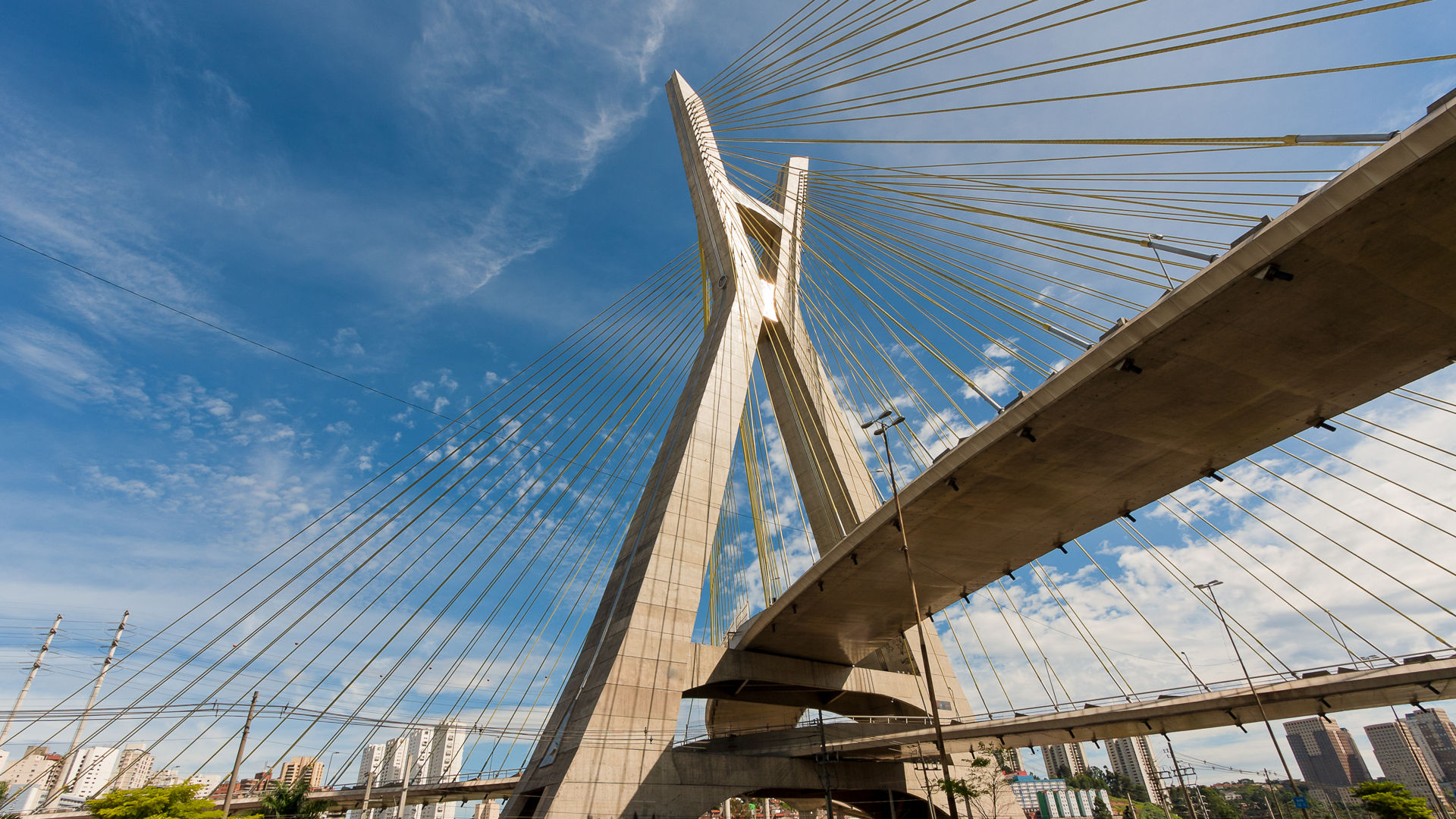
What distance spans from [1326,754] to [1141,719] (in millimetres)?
184749

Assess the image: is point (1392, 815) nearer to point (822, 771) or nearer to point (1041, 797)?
point (822, 771)

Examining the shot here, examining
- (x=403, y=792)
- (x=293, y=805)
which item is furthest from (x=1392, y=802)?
(x=293, y=805)

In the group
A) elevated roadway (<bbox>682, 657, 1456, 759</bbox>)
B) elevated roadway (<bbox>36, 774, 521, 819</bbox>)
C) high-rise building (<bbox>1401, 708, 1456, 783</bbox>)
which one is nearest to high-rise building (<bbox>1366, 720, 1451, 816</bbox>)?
high-rise building (<bbox>1401, 708, 1456, 783</bbox>)

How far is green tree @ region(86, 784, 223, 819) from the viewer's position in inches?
824

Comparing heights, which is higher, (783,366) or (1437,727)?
(783,366)

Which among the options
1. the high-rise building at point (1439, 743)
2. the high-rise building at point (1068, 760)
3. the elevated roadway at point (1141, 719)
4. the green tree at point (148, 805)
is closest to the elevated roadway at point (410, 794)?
the green tree at point (148, 805)

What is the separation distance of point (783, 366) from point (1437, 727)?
155 meters

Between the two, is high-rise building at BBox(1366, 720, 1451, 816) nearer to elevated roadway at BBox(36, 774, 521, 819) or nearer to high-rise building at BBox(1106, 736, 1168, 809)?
high-rise building at BBox(1106, 736, 1168, 809)

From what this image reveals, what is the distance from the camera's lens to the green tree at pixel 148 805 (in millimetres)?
20938

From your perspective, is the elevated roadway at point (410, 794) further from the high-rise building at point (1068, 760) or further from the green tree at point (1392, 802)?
the high-rise building at point (1068, 760)

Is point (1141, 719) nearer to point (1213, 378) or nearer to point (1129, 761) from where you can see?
point (1213, 378)

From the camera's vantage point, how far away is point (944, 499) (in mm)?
17703

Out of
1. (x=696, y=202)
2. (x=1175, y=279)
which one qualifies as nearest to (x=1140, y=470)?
(x=1175, y=279)

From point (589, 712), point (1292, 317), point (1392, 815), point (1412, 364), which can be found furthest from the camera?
point (1392, 815)
